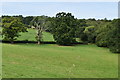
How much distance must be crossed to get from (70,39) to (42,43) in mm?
6776

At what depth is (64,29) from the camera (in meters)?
44.2

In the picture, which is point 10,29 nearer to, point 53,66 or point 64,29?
point 64,29

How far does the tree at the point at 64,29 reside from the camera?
141 ft

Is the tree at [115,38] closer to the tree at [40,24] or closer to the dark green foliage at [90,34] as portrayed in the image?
the dark green foliage at [90,34]

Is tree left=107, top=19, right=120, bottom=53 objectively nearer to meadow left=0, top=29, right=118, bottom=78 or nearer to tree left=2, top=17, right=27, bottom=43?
meadow left=0, top=29, right=118, bottom=78

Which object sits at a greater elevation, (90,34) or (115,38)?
(90,34)

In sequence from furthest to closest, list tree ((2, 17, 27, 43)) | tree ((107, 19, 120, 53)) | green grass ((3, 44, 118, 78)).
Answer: tree ((2, 17, 27, 43))
tree ((107, 19, 120, 53))
green grass ((3, 44, 118, 78))

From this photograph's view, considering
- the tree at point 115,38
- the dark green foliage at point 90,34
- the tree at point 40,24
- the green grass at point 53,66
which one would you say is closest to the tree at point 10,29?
the tree at point 40,24

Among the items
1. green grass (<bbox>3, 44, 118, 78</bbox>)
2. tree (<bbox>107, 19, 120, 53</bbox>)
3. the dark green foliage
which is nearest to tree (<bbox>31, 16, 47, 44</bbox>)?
the dark green foliage

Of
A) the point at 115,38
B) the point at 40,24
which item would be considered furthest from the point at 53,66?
the point at 40,24

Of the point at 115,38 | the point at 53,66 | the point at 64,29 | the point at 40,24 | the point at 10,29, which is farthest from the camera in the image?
the point at 40,24

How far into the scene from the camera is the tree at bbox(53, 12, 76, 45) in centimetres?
4296

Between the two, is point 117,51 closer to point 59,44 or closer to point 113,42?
point 113,42

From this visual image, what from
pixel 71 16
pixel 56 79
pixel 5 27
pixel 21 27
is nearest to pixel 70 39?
pixel 71 16
